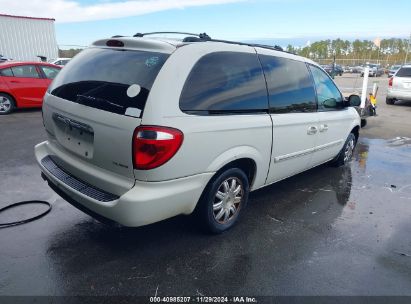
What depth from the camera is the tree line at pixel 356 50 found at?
7694 cm

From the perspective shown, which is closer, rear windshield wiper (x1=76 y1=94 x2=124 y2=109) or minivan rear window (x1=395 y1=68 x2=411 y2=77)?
rear windshield wiper (x1=76 y1=94 x2=124 y2=109)

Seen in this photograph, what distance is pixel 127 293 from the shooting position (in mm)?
2566

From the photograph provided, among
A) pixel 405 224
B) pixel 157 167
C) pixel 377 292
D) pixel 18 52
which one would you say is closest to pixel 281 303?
pixel 377 292

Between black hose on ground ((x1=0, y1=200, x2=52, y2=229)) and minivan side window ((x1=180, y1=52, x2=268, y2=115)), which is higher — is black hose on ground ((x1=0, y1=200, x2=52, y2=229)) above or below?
below

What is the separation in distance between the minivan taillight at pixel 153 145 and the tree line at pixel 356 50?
79.1 metres

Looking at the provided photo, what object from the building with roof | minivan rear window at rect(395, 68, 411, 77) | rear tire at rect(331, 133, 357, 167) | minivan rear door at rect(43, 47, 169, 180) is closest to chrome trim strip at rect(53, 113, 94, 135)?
minivan rear door at rect(43, 47, 169, 180)

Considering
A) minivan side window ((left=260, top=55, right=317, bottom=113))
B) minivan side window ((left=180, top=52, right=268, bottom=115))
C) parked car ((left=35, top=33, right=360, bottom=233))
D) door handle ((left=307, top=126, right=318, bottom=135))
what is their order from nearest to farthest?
parked car ((left=35, top=33, right=360, bottom=233)) → minivan side window ((left=180, top=52, right=268, bottom=115)) → minivan side window ((left=260, top=55, right=317, bottom=113)) → door handle ((left=307, top=126, right=318, bottom=135))

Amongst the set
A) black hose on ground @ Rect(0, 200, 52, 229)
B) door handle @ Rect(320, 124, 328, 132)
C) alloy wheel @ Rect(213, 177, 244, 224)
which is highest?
door handle @ Rect(320, 124, 328, 132)

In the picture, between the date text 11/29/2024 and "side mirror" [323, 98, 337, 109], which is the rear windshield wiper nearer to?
the date text 11/29/2024

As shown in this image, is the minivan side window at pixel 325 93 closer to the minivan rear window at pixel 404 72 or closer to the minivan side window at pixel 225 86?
the minivan side window at pixel 225 86

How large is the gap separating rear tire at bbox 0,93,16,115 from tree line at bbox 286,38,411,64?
73970 mm

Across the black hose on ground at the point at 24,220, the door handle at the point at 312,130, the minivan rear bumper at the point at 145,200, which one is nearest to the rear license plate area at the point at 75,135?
the minivan rear bumper at the point at 145,200

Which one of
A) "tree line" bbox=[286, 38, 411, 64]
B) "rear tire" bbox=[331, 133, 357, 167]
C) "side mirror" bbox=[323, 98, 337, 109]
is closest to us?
"side mirror" bbox=[323, 98, 337, 109]

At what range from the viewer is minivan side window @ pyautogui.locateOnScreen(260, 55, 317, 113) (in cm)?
365
